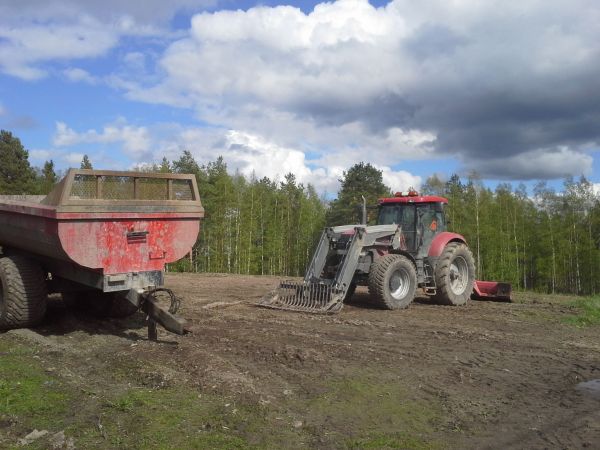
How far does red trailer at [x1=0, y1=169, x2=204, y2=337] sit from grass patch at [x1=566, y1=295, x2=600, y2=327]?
659 centimetres

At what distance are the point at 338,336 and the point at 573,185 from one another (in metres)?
31.3

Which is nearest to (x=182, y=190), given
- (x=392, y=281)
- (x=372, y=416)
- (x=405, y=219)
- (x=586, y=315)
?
(x=372, y=416)

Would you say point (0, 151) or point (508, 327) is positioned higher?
point (0, 151)

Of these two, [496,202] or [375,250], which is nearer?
[375,250]

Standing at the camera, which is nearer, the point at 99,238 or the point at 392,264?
the point at 99,238

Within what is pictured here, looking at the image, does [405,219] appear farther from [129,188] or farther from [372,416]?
[372,416]

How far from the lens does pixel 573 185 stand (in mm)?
33688

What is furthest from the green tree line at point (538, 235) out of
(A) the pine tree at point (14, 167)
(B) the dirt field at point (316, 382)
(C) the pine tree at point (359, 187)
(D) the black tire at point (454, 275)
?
(A) the pine tree at point (14, 167)

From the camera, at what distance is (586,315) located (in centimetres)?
960

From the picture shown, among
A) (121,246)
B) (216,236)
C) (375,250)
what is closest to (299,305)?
(375,250)

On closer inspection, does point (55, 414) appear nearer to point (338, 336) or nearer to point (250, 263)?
point (338, 336)

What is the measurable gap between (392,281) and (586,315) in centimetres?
343

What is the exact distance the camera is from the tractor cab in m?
11.1

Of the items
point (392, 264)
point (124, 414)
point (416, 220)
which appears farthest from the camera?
point (416, 220)
